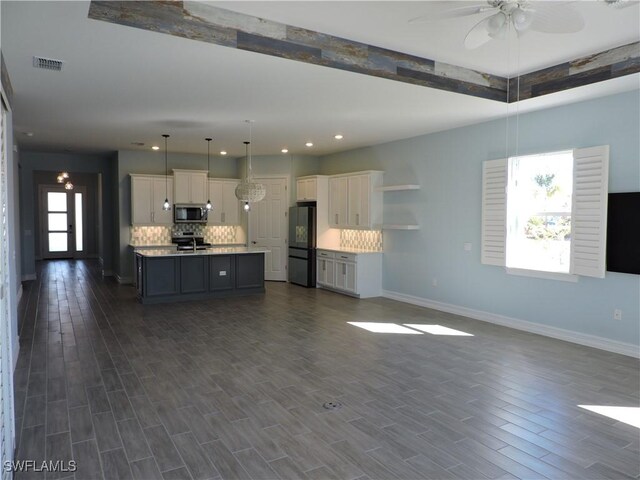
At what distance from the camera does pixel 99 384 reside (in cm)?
410

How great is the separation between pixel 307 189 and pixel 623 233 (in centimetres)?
635

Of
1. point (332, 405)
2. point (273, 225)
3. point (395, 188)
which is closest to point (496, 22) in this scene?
point (332, 405)

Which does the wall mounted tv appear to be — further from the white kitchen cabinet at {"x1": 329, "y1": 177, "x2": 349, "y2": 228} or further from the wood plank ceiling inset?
the white kitchen cabinet at {"x1": 329, "y1": 177, "x2": 349, "y2": 228}

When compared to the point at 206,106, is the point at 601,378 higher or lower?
lower

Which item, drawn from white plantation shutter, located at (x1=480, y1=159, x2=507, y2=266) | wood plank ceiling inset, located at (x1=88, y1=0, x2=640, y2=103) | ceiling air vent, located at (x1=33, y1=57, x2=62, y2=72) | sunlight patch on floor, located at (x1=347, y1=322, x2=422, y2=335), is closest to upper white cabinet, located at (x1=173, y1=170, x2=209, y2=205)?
sunlight patch on floor, located at (x1=347, y1=322, x2=422, y2=335)

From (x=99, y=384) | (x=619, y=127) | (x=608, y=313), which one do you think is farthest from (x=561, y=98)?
(x=99, y=384)

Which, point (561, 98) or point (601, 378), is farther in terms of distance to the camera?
point (561, 98)

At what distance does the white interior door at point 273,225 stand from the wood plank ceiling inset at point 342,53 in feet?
19.8

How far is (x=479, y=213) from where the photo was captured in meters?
6.74

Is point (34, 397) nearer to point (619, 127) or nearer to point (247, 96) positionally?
point (247, 96)

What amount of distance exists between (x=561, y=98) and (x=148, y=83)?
4.71 m

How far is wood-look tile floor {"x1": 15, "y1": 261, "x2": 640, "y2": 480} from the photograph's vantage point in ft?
→ 9.37

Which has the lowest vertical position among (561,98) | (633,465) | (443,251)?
(633,465)

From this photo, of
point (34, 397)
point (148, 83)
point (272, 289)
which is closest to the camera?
point (34, 397)
